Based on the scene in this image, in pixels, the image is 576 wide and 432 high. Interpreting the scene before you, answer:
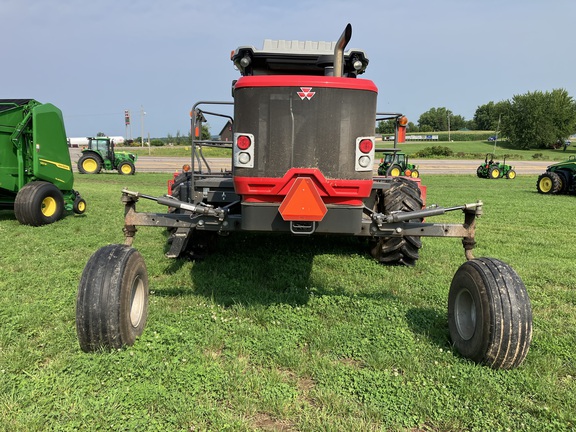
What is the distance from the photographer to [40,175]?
7770 mm

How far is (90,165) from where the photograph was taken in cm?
2270

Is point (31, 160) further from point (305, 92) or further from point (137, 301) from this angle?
point (305, 92)

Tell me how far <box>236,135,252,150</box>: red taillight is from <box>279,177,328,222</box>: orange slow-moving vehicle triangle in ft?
1.51

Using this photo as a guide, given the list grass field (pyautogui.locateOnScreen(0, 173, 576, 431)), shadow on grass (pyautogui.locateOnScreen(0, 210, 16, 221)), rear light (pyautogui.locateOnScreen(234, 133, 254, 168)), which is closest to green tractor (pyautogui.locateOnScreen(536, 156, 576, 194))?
grass field (pyautogui.locateOnScreen(0, 173, 576, 431))

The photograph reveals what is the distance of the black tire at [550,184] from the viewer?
1522cm

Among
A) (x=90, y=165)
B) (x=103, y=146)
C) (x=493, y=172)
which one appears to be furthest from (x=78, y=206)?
(x=493, y=172)

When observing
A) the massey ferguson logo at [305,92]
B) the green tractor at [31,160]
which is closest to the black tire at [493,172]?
the green tractor at [31,160]

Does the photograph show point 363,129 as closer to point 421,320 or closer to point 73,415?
point 421,320

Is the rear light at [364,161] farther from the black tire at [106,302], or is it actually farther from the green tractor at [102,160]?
the green tractor at [102,160]

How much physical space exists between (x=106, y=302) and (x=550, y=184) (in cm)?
1685

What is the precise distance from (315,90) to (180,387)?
2.14 meters

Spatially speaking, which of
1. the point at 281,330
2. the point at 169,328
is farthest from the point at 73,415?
the point at 281,330

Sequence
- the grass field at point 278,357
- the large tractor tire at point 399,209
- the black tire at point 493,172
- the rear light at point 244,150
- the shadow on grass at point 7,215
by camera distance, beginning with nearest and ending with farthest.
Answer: the grass field at point 278,357 < the rear light at point 244,150 < the large tractor tire at point 399,209 < the shadow on grass at point 7,215 < the black tire at point 493,172

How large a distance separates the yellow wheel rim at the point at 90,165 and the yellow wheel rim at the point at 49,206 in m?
16.2
